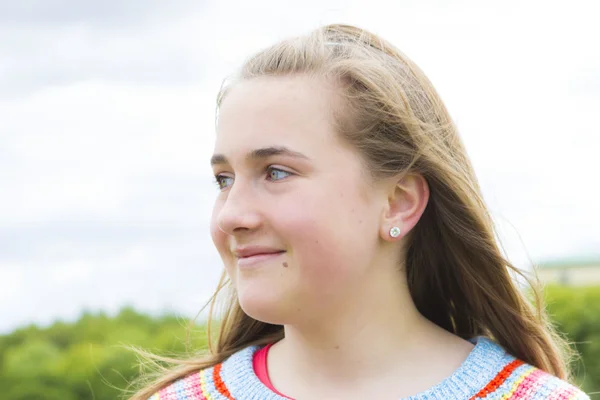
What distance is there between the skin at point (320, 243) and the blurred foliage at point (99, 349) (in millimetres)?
1782

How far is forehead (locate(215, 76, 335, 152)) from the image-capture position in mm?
2418

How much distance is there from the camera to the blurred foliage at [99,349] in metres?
4.76

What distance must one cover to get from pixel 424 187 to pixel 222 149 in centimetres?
60

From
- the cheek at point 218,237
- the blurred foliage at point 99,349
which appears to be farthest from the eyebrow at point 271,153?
the blurred foliage at point 99,349

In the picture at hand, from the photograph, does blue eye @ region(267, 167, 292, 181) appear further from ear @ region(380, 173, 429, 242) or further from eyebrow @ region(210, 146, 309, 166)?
ear @ region(380, 173, 429, 242)

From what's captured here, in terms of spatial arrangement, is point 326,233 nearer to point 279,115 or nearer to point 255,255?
point 255,255

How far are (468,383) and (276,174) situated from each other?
80 centimetres

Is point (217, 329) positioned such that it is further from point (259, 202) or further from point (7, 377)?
point (7, 377)

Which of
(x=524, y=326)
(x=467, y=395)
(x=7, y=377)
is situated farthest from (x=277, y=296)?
(x=7, y=377)

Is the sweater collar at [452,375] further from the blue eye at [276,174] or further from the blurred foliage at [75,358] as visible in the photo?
the blurred foliage at [75,358]

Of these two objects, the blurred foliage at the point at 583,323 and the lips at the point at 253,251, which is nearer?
the lips at the point at 253,251

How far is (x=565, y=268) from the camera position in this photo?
7598 mm

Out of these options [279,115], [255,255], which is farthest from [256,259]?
[279,115]

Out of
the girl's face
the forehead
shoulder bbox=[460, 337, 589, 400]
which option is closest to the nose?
the girl's face
